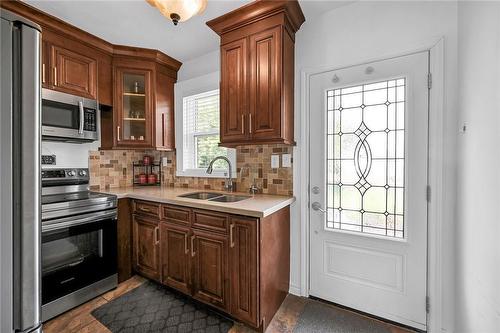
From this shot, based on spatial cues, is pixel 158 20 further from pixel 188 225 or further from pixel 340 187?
pixel 340 187

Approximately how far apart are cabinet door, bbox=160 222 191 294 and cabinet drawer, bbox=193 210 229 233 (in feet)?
0.49

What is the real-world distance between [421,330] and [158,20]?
10.5 ft

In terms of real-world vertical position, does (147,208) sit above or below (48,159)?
below

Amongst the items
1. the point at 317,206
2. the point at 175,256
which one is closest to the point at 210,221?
the point at 175,256

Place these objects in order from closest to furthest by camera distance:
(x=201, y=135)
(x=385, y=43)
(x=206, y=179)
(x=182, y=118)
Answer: (x=385, y=43) → (x=206, y=179) → (x=201, y=135) → (x=182, y=118)

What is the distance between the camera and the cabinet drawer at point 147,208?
6.80 ft

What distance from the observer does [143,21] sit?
2.02m

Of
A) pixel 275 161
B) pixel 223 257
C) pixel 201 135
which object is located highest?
pixel 201 135

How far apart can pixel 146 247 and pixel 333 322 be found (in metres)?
1.74

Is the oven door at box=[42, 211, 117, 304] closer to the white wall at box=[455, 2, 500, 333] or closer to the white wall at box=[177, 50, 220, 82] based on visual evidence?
the white wall at box=[177, 50, 220, 82]

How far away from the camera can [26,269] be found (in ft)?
2.27

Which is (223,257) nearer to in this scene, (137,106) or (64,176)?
(64,176)

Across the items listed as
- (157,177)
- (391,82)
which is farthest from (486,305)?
(157,177)

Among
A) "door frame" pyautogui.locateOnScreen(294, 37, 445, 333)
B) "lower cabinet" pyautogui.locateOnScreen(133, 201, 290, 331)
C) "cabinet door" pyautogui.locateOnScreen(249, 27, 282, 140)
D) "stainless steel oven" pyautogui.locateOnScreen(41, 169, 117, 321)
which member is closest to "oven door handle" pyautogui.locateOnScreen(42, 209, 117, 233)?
"stainless steel oven" pyautogui.locateOnScreen(41, 169, 117, 321)
